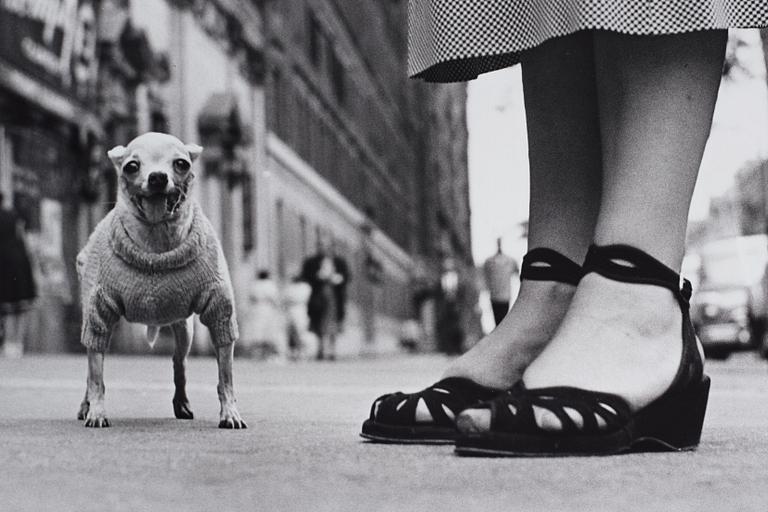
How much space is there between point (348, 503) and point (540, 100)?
1.36 metres

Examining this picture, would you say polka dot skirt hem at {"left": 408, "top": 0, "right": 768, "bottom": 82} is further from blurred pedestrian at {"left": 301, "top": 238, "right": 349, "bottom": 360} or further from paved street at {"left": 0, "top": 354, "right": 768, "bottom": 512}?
blurred pedestrian at {"left": 301, "top": 238, "right": 349, "bottom": 360}

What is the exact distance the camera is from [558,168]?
2578 mm

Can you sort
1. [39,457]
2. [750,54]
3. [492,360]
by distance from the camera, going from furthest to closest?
[750,54] → [492,360] → [39,457]

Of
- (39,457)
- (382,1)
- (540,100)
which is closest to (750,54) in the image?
(540,100)

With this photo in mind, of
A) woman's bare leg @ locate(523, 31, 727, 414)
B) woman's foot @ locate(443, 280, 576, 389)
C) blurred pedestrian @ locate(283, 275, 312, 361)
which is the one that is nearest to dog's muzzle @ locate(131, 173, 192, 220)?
woman's foot @ locate(443, 280, 576, 389)

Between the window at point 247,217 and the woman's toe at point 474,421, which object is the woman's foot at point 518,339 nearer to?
the woman's toe at point 474,421

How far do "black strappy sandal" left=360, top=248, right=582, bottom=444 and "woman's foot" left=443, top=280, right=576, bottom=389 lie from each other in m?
0.02

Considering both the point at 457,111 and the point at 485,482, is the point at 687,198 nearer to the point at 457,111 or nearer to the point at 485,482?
the point at 485,482

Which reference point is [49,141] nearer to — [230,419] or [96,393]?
[96,393]

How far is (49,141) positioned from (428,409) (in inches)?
542

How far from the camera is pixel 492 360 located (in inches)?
96.8

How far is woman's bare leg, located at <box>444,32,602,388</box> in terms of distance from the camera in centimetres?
252

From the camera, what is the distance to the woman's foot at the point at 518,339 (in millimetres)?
2441

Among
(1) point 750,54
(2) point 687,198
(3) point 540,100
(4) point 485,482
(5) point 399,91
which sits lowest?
(4) point 485,482
